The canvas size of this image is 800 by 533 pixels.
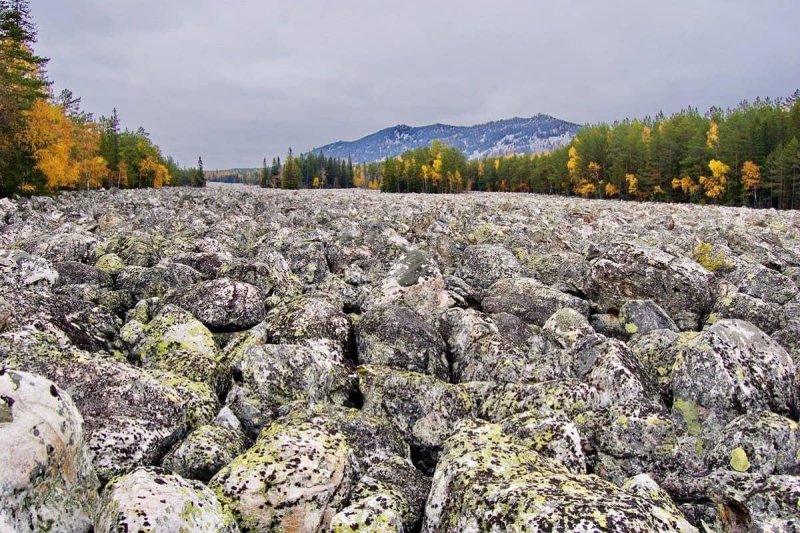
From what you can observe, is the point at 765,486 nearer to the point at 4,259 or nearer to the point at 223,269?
the point at 223,269

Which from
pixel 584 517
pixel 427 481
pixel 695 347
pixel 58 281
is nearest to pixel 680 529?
pixel 584 517

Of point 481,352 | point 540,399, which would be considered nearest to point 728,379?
point 540,399

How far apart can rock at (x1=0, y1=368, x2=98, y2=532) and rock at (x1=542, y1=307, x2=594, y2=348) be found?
7118 mm

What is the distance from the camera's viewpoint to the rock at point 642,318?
9844 millimetres

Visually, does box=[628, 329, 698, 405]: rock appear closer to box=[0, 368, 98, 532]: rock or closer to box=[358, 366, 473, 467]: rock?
box=[358, 366, 473, 467]: rock

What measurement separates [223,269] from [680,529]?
34.5ft

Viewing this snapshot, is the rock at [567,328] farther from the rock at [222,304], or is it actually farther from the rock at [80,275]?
the rock at [80,275]

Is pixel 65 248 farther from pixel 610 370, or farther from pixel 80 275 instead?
pixel 610 370

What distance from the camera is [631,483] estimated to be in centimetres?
483

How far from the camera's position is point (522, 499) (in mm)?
3998

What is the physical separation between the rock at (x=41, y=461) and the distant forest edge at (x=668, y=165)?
8426cm

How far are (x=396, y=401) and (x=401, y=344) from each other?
5.93ft

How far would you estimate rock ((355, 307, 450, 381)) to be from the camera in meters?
8.41

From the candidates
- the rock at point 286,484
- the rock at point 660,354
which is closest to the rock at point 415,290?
the rock at point 660,354
